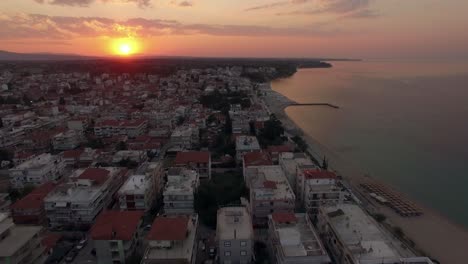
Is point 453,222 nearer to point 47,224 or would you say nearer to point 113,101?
point 47,224

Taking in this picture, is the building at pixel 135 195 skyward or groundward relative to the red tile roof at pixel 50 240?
skyward

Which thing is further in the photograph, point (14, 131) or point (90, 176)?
point (14, 131)

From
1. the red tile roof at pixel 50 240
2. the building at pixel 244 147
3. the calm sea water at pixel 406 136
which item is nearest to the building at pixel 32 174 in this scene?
the red tile roof at pixel 50 240

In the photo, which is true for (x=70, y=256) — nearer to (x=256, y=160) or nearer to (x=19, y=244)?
(x=19, y=244)

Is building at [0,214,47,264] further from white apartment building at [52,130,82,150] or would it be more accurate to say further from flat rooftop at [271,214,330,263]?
white apartment building at [52,130,82,150]

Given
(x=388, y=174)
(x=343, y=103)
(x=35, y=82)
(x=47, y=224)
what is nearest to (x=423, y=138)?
(x=388, y=174)

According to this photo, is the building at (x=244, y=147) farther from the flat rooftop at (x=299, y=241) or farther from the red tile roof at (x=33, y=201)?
the red tile roof at (x=33, y=201)

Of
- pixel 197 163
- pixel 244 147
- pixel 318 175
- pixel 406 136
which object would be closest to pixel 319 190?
pixel 318 175
